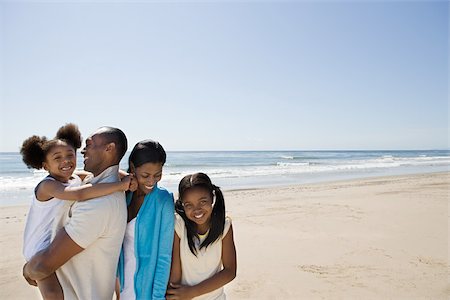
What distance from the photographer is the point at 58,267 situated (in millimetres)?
1803

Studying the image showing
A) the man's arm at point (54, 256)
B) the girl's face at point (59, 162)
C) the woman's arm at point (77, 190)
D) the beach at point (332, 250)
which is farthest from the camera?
the beach at point (332, 250)

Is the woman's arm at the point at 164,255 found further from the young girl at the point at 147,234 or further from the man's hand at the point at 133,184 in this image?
the man's hand at the point at 133,184

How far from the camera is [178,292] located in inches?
81.7

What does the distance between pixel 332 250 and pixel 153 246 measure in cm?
428

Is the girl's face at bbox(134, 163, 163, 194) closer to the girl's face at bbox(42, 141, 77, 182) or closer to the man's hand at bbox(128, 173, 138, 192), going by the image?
the man's hand at bbox(128, 173, 138, 192)

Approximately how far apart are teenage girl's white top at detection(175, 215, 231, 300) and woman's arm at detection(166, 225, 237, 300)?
43mm

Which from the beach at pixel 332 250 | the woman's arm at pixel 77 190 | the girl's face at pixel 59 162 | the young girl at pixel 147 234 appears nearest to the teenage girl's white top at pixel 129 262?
the young girl at pixel 147 234

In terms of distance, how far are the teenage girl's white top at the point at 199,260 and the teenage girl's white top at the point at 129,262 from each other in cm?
28

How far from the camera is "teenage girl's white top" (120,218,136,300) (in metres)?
2.02

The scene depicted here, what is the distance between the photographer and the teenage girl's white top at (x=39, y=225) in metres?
1.96

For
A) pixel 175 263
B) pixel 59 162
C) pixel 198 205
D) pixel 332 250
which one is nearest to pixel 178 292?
pixel 175 263

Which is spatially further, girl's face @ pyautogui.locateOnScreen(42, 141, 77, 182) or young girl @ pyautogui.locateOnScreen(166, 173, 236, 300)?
girl's face @ pyautogui.locateOnScreen(42, 141, 77, 182)

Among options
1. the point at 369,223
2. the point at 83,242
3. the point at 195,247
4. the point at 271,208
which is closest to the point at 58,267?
the point at 83,242

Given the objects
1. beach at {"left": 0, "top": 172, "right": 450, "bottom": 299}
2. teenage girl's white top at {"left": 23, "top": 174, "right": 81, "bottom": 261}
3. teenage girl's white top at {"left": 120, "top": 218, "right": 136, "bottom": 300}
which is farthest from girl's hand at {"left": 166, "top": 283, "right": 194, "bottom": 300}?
beach at {"left": 0, "top": 172, "right": 450, "bottom": 299}
